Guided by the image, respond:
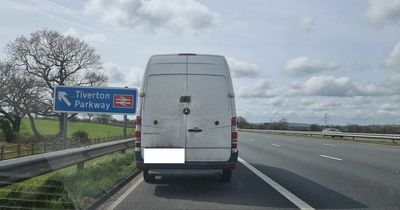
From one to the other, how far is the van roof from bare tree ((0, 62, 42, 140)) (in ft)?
120

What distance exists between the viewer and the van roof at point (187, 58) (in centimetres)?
985

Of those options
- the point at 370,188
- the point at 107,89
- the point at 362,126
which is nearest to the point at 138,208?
the point at 370,188

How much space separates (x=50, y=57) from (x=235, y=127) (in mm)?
43114

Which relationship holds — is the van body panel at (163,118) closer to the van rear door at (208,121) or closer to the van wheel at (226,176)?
the van rear door at (208,121)

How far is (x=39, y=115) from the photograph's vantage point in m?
46.4

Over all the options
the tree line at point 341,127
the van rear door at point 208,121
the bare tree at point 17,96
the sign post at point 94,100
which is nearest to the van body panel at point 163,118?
the van rear door at point 208,121

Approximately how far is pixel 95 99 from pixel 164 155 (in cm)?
697

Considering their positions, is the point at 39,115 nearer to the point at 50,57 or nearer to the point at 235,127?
the point at 50,57

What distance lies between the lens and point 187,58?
990 centimetres

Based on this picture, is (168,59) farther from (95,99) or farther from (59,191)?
(95,99)

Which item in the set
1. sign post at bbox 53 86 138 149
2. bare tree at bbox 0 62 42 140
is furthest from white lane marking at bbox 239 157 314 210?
bare tree at bbox 0 62 42 140

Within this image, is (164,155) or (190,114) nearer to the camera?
(164,155)

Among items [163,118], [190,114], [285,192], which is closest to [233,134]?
[190,114]

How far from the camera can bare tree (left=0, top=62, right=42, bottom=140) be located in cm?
4381
